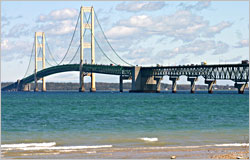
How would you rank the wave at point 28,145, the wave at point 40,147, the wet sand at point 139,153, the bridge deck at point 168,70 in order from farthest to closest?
the bridge deck at point 168,70 < the wave at point 28,145 < the wave at point 40,147 < the wet sand at point 139,153

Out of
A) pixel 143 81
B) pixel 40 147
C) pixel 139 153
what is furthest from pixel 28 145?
pixel 143 81

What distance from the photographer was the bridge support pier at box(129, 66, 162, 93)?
165500 millimetres

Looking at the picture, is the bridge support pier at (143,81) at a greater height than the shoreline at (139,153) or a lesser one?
greater

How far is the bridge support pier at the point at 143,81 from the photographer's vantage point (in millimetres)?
165500

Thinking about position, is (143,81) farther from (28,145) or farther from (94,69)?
(28,145)

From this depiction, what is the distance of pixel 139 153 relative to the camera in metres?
23.0

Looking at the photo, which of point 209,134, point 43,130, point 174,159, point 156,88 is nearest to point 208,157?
point 174,159

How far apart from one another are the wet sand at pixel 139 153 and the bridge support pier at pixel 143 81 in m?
140

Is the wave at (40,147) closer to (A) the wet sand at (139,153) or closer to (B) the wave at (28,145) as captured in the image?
(B) the wave at (28,145)

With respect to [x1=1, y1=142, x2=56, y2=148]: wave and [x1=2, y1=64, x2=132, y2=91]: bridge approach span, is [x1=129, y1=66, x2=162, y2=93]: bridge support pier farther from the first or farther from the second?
[x1=1, y1=142, x2=56, y2=148]: wave

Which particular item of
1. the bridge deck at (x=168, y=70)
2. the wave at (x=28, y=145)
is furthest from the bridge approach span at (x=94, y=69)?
the wave at (x=28, y=145)

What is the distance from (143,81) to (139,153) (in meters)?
145

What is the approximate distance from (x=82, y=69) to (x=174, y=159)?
5575 inches

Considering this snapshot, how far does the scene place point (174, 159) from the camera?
20922 millimetres
